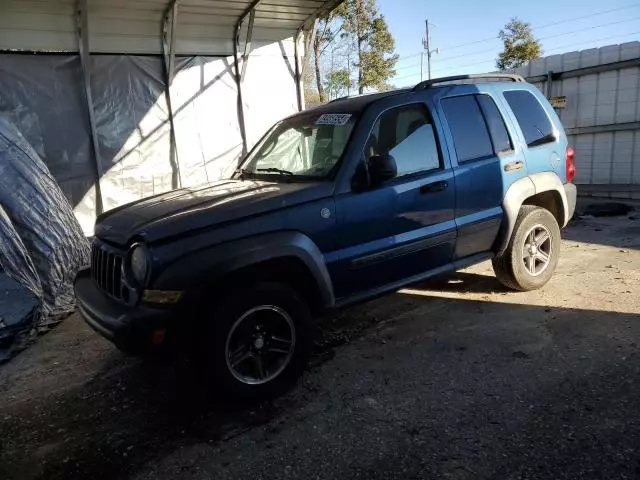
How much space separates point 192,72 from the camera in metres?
8.69

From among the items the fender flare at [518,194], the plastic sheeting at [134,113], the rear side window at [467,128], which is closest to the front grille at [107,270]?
the rear side window at [467,128]

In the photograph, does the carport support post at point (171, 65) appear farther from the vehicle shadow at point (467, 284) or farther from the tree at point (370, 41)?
the tree at point (370, 41)

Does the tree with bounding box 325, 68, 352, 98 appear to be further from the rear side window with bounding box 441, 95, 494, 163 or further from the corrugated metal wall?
the rear side window with bounding box 441, 95, 494, 163

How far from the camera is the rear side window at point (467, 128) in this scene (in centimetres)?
399

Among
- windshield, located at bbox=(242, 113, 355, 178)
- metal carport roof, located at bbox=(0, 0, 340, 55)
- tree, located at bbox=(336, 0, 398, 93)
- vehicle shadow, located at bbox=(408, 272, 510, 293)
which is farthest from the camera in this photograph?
tree, located at bbox=(336, 0, 398, 93)

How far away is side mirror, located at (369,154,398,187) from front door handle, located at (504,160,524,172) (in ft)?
4.50

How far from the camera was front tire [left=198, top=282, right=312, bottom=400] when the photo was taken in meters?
2.92

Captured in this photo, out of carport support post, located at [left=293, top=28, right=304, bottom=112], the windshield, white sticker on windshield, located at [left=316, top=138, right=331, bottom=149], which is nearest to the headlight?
the windshield

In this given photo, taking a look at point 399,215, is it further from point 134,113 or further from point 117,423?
point 134,113

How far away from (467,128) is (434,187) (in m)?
0.70

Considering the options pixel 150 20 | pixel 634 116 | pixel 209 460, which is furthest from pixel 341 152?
pixel 634 116

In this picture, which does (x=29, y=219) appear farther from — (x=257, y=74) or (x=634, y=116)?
(x=634, y=116)

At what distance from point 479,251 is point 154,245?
2.76 metres

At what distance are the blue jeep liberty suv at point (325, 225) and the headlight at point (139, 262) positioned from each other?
0.04 feet
